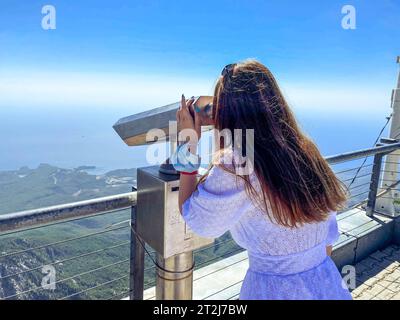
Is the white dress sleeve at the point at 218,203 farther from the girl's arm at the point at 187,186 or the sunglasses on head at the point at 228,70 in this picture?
the sunglasses on head at the point at 228,70

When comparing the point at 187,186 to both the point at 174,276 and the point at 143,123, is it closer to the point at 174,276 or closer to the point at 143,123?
the point at 143,123

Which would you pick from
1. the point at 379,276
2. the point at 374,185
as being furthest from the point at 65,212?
the point at 374,185

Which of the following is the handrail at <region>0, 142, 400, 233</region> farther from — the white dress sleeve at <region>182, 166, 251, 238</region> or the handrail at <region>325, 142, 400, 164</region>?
the handrail at <region>325, 142, 400, 164</region>

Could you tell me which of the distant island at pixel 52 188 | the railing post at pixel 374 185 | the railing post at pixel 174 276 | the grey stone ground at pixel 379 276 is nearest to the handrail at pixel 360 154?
the railing post at pixel 374 185

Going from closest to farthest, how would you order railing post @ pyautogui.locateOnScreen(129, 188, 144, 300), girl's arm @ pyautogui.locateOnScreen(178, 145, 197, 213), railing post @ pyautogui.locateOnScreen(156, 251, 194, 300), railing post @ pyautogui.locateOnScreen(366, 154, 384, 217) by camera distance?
girl's arm @ pyautogui.locateOnScreen(178, 145, 197, 213), railing post @ pyautogui.locateOnScreen(156, 251, 194, 300), railing post @ pyautogui.locateOnScreen(129, 188, 144, 300), railing post @ pyautogui.locateOnScreen(366, 154, 384, 217)

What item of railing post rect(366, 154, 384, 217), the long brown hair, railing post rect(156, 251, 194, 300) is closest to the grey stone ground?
railing post rect(366, 154, 384, 217)

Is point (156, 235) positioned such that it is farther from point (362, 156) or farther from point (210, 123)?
point (362, 156)
